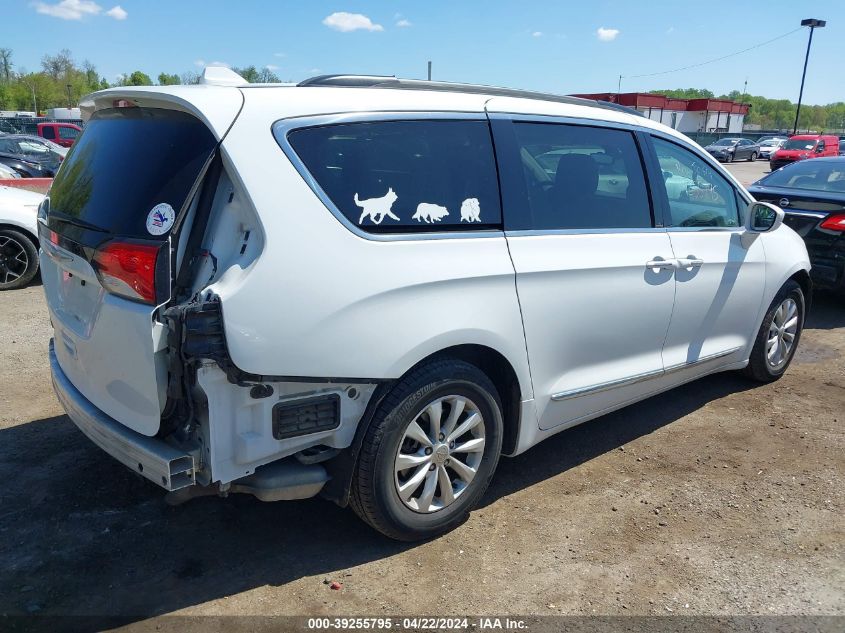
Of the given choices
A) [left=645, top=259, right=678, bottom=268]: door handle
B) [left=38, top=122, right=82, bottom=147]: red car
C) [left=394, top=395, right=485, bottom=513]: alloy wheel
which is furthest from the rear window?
[left=38, top=122, right=82, bottom=147]: red car

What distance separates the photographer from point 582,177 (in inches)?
148

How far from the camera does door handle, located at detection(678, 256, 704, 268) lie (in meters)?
4.08

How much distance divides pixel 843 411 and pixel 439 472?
11.5 feet

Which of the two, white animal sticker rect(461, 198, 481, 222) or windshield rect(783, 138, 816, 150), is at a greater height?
windshield rect(783, 138, 816, 150)

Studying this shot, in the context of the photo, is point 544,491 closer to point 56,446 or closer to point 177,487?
point 177,487

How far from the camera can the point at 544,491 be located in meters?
3.78

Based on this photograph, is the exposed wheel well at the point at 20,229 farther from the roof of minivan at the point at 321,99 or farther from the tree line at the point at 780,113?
the tree line at the point at 780,113

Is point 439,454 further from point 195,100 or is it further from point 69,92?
point 69,92

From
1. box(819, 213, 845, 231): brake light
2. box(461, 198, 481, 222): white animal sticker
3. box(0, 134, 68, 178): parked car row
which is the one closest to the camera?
box(461, 198, 481, 222): white animal sticker

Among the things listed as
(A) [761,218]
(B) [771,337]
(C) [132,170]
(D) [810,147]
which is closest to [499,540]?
(C) [132,170]

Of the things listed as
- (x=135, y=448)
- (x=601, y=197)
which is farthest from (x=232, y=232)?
(x=601, y=197)

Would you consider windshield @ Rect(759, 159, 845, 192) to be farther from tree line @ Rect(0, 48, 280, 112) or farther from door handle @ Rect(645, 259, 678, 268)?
tree line @ Rect(0, 48, 280, 112)

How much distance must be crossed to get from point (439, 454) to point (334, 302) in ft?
3.06

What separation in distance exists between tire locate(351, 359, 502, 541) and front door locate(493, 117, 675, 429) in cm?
39
